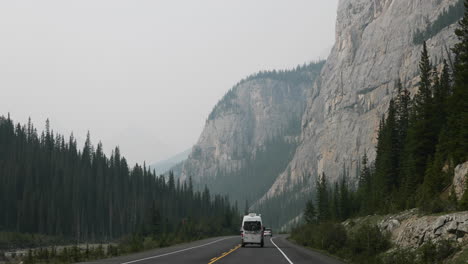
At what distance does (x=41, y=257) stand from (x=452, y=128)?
35051 mm

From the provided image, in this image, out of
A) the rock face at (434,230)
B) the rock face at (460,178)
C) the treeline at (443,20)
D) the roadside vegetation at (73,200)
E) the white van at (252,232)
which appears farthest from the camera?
the treeline at (443,20)

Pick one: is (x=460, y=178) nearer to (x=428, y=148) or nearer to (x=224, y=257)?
(x=224, y=257)

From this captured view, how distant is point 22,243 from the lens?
75.1 m

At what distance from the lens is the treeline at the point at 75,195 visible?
90.7 meters

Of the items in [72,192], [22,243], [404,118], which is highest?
[404,118]

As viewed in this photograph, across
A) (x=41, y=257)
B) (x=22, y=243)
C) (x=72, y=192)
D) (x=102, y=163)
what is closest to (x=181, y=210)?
(x=102, y=163)

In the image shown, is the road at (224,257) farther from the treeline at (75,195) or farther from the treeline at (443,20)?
the treeline at (443,20)

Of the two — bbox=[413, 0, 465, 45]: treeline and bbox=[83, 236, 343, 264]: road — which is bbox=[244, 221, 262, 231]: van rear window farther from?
bbox=[413, 0, 465, 45]: treeline

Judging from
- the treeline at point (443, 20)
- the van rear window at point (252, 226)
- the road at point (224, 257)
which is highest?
the treeline at point (443, 20)

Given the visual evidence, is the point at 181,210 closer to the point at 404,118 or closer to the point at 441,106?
the point at 404,118

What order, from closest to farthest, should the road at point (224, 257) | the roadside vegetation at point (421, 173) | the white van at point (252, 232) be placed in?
the road at point (224, 257)
the roadside vegetation at point (421, 173)
the white van at point (252, 232)

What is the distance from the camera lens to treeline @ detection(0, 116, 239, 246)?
90.7 metres

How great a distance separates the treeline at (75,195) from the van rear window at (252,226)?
37.0 metres

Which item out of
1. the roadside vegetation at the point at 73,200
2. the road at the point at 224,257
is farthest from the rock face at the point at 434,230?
the roadside vegetation at the point at 73,200
